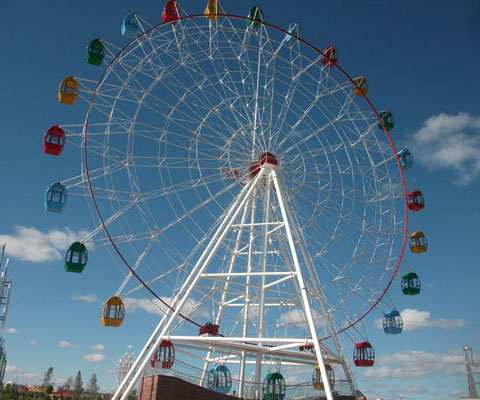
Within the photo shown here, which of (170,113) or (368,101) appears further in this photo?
(368,101)

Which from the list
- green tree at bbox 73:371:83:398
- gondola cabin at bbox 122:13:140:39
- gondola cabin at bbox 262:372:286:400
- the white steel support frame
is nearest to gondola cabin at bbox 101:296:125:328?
the white steel support frame

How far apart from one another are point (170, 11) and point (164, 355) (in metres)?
16.6

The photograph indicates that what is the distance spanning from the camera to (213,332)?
22828 mm

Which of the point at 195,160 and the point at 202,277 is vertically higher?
the point at 195,160

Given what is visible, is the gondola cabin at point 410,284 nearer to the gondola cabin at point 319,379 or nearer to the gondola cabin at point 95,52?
the gondola cabin at point 319,379

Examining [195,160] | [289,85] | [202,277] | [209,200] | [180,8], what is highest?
[180,8]

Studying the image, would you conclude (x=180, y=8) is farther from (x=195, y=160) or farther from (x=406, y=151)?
(x=406, y=151)

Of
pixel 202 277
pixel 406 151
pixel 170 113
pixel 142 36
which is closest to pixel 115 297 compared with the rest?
pixel 202 277

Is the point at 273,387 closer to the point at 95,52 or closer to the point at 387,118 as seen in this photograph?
the point at 387,118

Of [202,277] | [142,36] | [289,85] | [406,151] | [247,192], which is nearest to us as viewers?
[202,277]

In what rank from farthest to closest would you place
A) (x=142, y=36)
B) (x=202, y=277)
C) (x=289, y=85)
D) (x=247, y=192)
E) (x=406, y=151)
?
(x=406, y=151) < (x=289, y=85) < (x=247, y=192) < (x=142, y=36) < (x=202, y=277)

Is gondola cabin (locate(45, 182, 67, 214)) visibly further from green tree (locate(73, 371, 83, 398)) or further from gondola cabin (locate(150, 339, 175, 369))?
green tree (locate(73, 371, 83, 398))

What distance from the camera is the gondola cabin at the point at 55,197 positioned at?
21.2 metres

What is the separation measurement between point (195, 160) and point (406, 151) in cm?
1279
